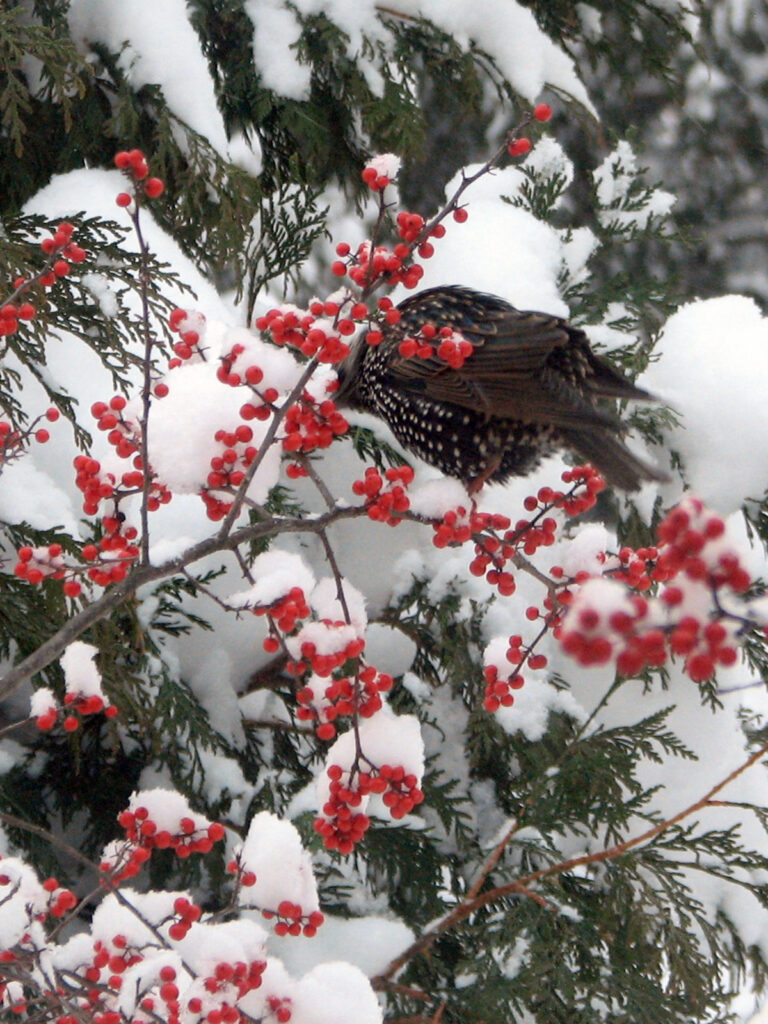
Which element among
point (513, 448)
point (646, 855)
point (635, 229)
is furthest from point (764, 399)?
point (646, 855)

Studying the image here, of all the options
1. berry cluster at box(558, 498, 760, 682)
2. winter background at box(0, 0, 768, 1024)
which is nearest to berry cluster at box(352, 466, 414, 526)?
berry cluster at box(558, 498, 760, 682)

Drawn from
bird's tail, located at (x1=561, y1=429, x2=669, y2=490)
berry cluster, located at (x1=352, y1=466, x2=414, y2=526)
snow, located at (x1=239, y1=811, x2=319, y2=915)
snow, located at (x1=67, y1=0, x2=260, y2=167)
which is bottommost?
snow, located at (x1=239, y1=811, x2=319, y2=915)

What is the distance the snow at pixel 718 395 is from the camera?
231cm

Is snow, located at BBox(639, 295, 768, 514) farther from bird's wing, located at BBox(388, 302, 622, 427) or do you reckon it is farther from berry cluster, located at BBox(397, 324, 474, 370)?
berry cluster, located at BBox(397, 324, 474, 370)

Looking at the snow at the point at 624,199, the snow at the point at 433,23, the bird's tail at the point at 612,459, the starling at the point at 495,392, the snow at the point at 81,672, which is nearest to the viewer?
the snow at the point at 81,672

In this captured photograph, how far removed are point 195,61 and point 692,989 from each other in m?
2.07

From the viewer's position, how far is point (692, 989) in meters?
1.96

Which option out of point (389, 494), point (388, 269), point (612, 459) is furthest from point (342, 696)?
point (612, 459)

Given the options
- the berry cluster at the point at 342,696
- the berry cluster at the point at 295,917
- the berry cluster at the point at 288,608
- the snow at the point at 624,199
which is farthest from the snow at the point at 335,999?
the snow at the point at 624,199

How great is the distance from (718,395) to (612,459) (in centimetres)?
93

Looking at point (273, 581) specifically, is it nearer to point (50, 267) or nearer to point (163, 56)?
point (50, 267)

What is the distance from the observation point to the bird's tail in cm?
152

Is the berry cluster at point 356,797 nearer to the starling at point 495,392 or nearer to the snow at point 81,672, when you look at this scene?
the snow at point 81,672

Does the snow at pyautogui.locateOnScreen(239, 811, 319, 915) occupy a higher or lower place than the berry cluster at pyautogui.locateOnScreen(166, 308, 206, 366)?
lower
